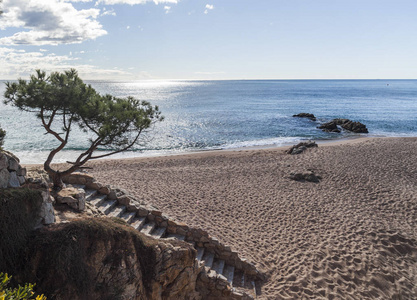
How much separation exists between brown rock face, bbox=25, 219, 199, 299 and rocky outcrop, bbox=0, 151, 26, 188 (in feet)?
5.54

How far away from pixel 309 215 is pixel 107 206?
10.1 metres

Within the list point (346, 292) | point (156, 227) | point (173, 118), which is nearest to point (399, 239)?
point (346, 292)

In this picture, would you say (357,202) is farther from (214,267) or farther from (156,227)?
(156,227)

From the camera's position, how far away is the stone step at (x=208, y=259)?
1031 centimetres

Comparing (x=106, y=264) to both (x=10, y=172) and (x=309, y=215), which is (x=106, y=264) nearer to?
(x=10, y=172)

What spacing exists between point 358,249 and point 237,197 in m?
6.79

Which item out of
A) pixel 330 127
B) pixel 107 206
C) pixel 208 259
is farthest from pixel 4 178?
pixel 330 127

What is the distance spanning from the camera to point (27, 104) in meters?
8.91

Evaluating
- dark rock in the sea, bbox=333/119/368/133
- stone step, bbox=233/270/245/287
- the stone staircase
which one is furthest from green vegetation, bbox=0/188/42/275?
dark rock in the sea, bbox=333/119/368/133

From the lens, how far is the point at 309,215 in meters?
15.0

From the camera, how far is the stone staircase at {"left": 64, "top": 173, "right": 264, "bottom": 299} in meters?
10.2

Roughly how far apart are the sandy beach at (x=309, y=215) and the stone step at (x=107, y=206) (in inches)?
149

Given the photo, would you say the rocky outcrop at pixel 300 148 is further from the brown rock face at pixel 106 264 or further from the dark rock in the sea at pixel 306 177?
the brown rock face at pixel 106 264

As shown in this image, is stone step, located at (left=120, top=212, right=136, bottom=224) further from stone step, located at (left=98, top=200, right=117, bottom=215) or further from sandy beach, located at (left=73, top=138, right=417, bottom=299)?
sandy beach, located at (left=73, top=138, right=417, bottom=299)
